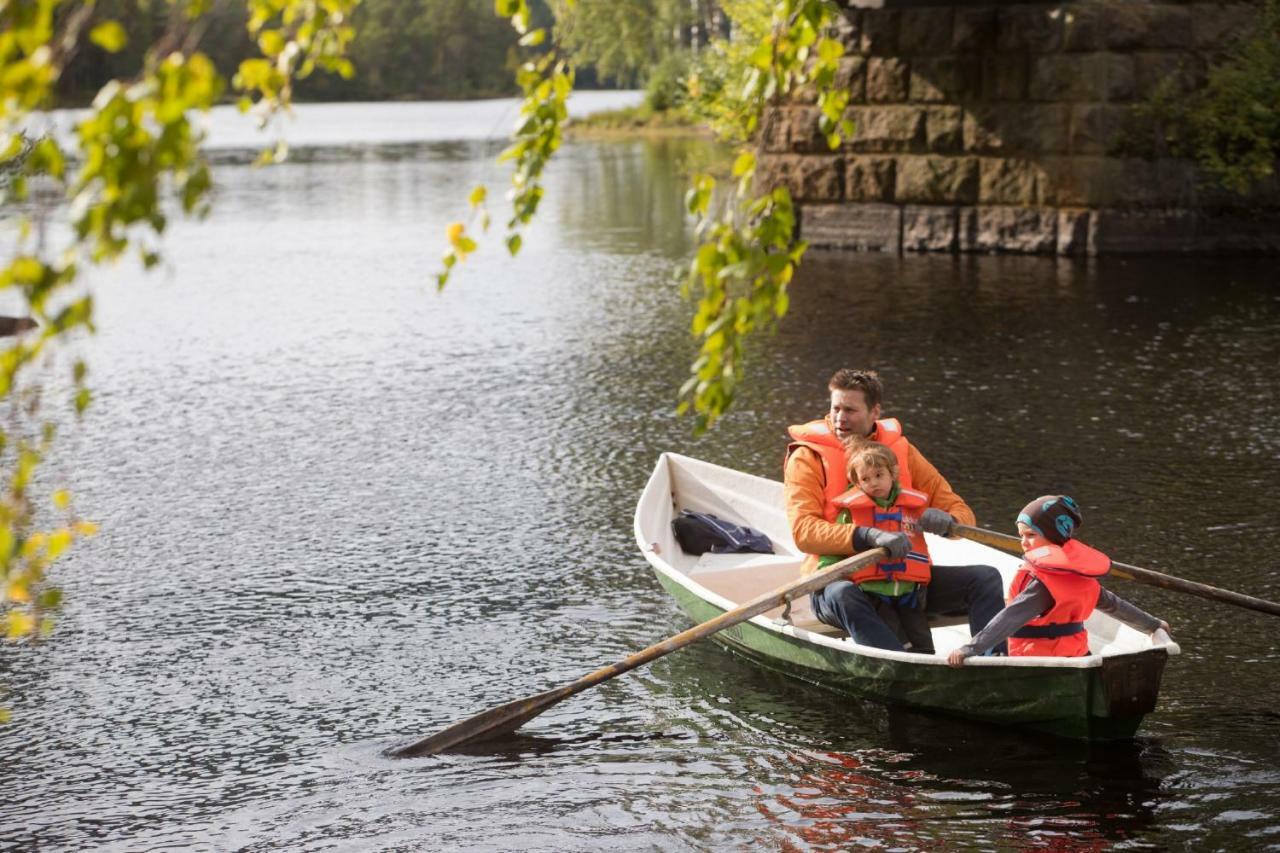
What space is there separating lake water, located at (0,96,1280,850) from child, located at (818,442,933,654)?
0.41 m

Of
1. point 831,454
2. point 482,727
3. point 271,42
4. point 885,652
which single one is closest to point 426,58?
point 831,454

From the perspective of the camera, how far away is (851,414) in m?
7.14

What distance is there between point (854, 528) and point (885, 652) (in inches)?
24.5

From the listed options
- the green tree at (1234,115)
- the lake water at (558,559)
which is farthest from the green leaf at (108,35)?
the green tree at (1234,115)

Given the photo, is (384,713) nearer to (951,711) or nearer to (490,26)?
(951,711)

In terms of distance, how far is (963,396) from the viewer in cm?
1336

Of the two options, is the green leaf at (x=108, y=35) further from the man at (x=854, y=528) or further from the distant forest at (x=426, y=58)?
the distant forest at (x=426, y=58)

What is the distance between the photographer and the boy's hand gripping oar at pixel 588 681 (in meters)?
6.83

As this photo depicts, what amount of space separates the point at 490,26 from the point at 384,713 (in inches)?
4043

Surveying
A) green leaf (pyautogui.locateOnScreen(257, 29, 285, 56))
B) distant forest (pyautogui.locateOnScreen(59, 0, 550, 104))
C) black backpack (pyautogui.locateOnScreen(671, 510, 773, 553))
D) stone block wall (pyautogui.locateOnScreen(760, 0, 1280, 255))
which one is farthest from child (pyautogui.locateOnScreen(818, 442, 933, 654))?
distant forest (pyautogui.locateOnScreen(59, 0, 550, 104))

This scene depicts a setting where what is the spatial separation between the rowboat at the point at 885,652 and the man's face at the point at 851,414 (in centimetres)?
80

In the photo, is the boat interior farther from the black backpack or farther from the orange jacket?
the orange jacket

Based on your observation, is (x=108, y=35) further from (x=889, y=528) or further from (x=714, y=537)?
(x=714, y=537)

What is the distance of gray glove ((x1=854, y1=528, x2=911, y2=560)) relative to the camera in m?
6.91
